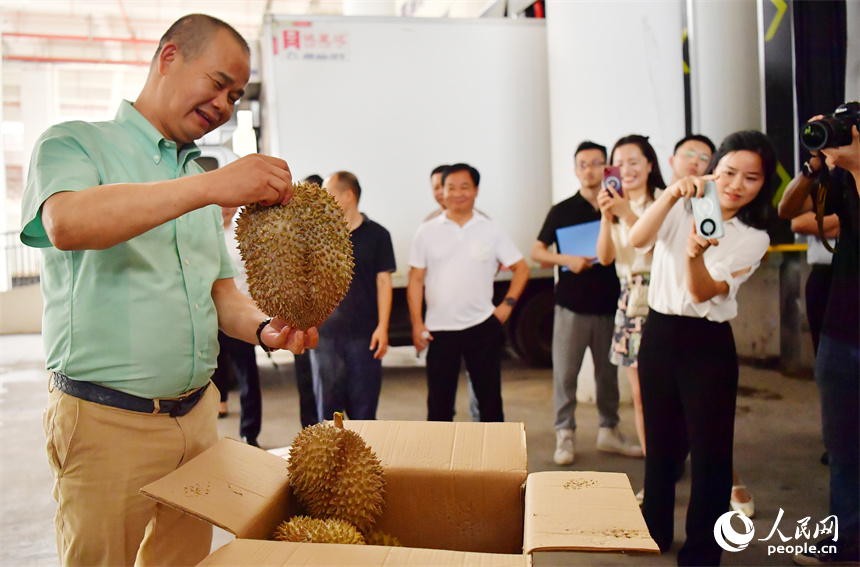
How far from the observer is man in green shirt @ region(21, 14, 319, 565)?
1.10m

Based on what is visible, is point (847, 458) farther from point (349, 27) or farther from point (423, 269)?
point (349, 27)

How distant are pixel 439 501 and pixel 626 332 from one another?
2116 millimetres

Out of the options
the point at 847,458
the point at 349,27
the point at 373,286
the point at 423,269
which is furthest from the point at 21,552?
the point at 349,27

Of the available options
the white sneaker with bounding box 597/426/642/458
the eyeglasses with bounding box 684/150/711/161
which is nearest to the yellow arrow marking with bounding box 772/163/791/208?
the eyeglasses with bounding box 684/150/711/161

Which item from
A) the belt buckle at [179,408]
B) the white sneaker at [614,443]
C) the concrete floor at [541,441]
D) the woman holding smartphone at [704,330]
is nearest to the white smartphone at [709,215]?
the woman holding smartphone at [704,330]

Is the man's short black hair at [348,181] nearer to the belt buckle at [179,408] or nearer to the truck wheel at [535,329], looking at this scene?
the belt buckle at [179,408]

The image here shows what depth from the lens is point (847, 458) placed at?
2.16m

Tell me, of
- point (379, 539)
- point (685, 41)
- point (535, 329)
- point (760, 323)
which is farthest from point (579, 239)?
point (379, 539)

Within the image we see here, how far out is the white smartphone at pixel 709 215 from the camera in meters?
1.97

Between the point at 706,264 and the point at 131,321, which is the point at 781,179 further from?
the point at 131,321

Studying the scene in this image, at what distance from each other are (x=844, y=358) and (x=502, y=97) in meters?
3.46

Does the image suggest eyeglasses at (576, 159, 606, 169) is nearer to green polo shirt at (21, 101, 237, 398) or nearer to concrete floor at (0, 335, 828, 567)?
concrete floor at (0, 335, 828, 567)

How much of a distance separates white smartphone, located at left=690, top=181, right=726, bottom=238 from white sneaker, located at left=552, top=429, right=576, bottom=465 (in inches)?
69.4

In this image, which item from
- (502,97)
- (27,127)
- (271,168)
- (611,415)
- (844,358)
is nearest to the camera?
(271,168)
